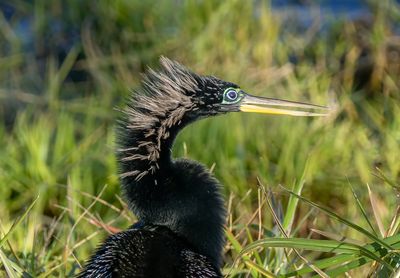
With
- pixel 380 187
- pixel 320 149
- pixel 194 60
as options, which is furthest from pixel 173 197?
pixel 194 60

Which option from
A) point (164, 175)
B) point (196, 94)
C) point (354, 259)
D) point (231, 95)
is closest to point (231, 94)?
point (231, 95)

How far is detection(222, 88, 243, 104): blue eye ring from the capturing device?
3.57 meters

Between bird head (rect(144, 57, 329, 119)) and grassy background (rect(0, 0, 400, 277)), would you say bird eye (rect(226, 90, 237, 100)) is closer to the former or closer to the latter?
bird head (rect(144, 57, 329, 119))

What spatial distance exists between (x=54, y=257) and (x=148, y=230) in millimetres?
868

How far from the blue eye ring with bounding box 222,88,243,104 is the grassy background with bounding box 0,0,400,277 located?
39cm

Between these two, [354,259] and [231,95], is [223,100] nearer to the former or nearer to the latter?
[231,95]

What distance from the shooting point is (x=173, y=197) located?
3.27 meters

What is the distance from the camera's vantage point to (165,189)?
3281mm

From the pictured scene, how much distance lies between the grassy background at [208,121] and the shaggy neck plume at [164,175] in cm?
17

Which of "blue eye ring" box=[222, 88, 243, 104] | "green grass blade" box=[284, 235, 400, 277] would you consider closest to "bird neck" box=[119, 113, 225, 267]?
"blue eye ring" box=[222, 88, 243, 104]

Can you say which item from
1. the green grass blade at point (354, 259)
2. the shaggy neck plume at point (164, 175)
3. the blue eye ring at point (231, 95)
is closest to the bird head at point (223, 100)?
the blue eye ring at point (231, 95)

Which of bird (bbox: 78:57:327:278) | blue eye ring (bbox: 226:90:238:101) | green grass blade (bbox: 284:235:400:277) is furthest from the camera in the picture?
blue eye ring (bbox: 226:90:238:101)

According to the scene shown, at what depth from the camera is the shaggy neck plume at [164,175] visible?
10.7 feet

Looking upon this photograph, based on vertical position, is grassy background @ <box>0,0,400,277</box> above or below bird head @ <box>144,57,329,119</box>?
below
